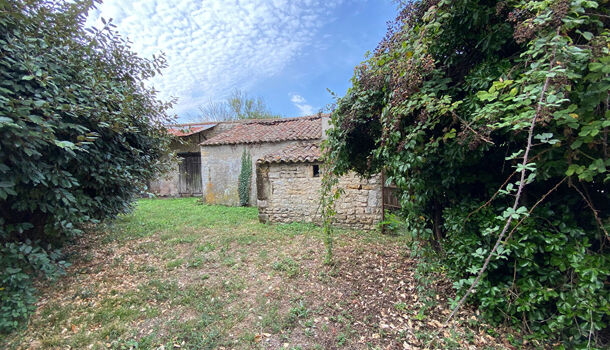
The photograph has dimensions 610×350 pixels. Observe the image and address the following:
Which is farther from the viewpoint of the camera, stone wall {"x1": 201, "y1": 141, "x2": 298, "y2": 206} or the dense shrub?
stone wall {"x1": 201, "y1": 141, "x2": 298, "y2": 206}

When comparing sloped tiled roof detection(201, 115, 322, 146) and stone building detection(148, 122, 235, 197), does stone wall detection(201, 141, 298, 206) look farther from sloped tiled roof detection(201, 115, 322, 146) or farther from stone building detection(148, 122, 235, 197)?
stone building detection(148, 122, 235, 197)

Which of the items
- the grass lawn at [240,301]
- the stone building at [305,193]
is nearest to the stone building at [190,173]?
the stone building at [305,193]

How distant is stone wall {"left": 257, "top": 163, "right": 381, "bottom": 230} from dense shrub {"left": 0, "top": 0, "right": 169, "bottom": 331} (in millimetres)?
3776

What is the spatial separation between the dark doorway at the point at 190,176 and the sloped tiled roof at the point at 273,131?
2266 millimetres

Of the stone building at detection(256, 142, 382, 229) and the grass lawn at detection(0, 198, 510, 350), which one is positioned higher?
the stone building at detection(256, 142, 382, 229)

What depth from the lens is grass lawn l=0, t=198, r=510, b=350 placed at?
2.39 meters

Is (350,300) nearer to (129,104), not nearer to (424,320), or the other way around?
(424,320)

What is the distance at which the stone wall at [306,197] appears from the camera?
628 cm

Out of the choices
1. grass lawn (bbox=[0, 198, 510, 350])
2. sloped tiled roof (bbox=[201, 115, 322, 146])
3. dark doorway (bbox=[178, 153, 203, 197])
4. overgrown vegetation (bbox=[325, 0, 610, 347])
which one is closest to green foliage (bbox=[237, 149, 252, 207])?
sloped tiled roof (bbox=[201, 115, 322, 146])

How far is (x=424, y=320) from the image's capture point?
2562 mm

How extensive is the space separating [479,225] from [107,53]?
218 inches

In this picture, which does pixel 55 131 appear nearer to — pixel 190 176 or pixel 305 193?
pixel 305 193

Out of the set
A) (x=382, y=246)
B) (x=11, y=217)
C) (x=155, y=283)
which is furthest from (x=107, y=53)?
(x=382, y=246)

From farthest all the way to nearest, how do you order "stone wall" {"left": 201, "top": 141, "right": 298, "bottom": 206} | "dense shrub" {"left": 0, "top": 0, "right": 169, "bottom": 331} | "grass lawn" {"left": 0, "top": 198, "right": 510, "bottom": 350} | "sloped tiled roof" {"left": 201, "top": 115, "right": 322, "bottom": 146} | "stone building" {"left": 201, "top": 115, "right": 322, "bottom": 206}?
"stone wall" {"left": 201, "top": 141, "right": 298, "bottom": 206}, "stone building" {"left": 201, "top": 115, "right": 322, "bottom": 206}, "sloped tiled roof" {"left": 201, "top": 115, "right": 322, "bottom": 146}, "grass lawn" {"left": 0, "top": 198, "right": 510, "bottom": 350}, "dense shrub" {"left": 0, "top": 0, "right": 169, "bottom": 331}
